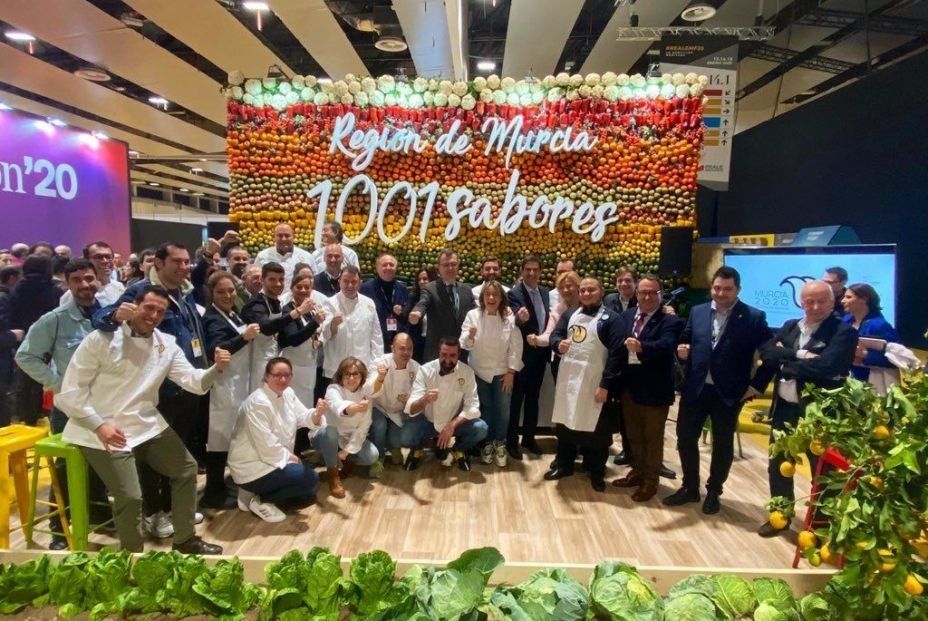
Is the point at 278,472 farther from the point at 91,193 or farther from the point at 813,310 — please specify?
the point at 91,193

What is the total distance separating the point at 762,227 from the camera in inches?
322

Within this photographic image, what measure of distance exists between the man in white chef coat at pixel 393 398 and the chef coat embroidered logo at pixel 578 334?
1164 millimetres

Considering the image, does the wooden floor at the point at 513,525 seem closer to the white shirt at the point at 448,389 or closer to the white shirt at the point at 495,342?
the white shirt at the point at 448,389

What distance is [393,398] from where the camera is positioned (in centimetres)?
401

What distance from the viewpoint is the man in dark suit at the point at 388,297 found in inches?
170

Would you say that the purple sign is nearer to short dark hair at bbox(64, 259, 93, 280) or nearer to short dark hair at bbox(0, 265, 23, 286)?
short dark hair at bbox(0, 265, 23, 286)

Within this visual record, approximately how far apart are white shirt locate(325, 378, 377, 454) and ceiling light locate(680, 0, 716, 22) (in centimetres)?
546

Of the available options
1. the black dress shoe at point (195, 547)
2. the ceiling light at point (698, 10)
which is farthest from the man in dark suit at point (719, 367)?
the ceiling light at point (698, 10)

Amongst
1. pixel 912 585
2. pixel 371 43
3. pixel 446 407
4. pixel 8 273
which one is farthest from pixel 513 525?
pixel 371 43

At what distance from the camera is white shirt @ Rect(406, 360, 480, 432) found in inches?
155

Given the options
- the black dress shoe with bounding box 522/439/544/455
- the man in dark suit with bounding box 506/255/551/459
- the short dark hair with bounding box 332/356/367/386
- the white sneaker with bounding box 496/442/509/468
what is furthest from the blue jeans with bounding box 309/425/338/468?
the black dress shoe with bounding box 522/439/544/455

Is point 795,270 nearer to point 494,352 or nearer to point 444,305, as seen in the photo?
point 494,352

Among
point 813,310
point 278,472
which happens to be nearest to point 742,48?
point 813,310

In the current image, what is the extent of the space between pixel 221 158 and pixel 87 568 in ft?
45.3
